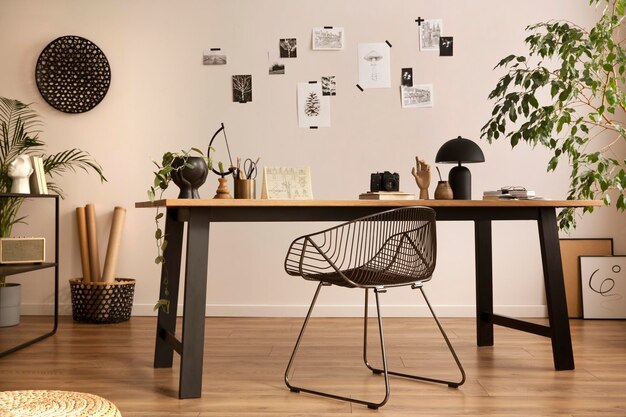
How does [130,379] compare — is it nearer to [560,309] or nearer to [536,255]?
[560,309]

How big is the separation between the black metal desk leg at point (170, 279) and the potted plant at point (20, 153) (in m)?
1.45

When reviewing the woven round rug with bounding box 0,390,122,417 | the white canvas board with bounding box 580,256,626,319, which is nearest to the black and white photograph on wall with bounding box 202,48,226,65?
the white canvas board with bounding box 580,256,626,319

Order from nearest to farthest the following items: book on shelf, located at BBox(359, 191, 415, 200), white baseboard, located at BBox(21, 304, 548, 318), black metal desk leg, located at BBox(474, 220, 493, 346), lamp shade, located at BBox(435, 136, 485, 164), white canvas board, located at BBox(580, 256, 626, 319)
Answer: book on shelf, located at BBox(359, 191, 415, 200), lamp shade, located at BBox(435, 136, 485, 164), black metal desk leg, located at BBox(474, 220, 493, 346), white canvas board, located at BBox(580, 256, 626, 319), white baseboard, located at BBox(21, 304, 548, 318)

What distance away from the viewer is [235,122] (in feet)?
16.0

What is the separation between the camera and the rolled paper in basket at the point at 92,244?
186 inches

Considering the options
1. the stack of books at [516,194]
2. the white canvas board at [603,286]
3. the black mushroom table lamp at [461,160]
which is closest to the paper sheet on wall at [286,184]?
the black mushroom table lamp at [461,160]

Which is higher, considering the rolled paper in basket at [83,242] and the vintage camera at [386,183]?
the vintage camera at [386,183]

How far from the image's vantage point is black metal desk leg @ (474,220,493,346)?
3777 millimetres

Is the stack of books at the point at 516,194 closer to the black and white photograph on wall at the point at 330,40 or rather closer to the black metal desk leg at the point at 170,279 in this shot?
the black metal desk leg at the point at 170,279

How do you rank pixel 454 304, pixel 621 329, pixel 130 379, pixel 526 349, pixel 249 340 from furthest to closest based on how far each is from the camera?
1. pixel 454 304
2. pixel 621 329
3. pixel 249 340
4. pixel 526 349
5. pixel 130 379

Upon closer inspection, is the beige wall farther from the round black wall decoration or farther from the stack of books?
the stack of books

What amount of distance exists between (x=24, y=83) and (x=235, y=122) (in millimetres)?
1469

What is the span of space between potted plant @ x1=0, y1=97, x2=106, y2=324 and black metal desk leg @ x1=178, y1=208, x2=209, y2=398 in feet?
6.17

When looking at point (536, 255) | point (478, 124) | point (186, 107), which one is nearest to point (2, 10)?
point (186, 107)
